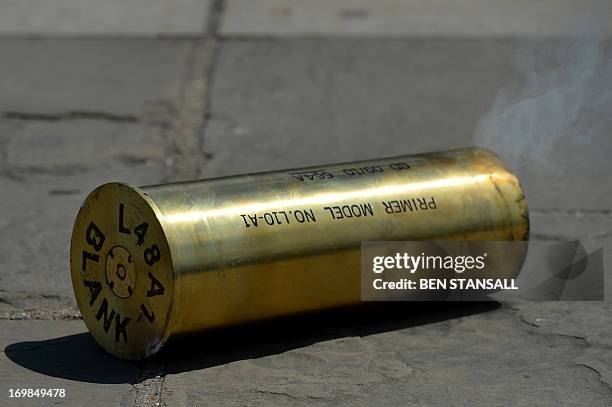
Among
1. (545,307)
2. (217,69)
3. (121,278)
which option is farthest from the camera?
(217,69)

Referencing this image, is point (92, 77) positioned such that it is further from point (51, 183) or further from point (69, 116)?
point (51, 183)

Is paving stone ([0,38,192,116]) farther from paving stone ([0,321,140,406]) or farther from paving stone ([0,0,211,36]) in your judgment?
paving stone ([0,321,140,406])

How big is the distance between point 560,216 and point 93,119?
2.24 m

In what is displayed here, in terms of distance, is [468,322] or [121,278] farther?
[468,322]

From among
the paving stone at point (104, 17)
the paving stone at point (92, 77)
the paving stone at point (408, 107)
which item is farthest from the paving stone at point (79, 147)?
the paving stone at point (104, 17)

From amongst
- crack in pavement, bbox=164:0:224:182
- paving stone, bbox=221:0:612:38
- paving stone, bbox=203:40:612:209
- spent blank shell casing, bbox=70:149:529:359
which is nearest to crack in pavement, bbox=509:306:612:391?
spent blank shell casing, bbox=70:149:529:359

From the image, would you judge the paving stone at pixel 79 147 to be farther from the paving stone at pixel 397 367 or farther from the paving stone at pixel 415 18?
the paving stone at pixel 397 367

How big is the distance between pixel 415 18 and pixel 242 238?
372cm

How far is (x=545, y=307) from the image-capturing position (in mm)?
3938

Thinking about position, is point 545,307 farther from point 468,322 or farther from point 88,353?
point 88,353

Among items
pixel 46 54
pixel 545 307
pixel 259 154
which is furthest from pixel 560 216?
pixel 46 54

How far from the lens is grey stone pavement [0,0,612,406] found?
3.40 metres

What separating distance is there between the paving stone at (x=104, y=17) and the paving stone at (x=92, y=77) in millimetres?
151

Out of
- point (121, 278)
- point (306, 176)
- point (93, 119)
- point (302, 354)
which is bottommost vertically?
point (302, 354)
